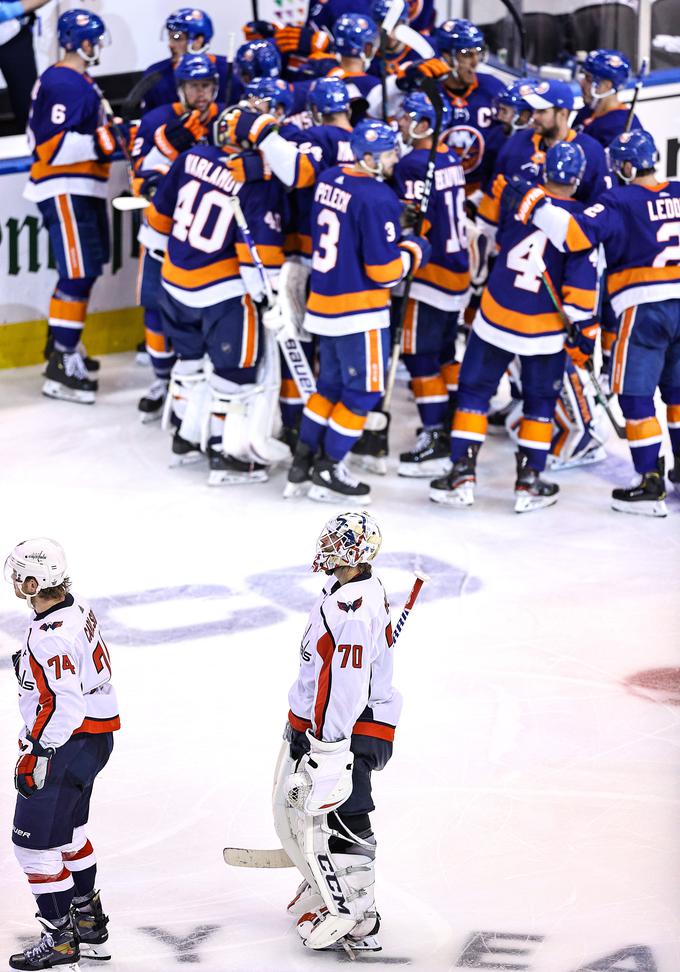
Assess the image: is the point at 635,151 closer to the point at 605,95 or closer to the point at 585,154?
the point at 585,154

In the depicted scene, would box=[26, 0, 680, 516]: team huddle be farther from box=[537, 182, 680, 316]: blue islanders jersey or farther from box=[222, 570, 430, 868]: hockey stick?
box=[222, 570, 430, 868]: hockey stick

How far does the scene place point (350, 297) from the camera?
6.37 meters

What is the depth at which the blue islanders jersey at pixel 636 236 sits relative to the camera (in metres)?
6.16

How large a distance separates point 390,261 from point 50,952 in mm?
3415

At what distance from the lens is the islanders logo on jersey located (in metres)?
7.05

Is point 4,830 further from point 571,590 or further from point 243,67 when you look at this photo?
point 243,67

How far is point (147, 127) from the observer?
7348 millimetres

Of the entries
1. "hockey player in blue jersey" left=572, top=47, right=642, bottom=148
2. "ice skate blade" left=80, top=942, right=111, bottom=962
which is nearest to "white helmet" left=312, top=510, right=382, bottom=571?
"ice skate blade" left=80, top=942, right=111, bottom=962

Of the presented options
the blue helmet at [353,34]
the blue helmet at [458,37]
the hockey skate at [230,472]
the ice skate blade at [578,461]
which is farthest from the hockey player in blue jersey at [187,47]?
the ice skate blade at [578,461]

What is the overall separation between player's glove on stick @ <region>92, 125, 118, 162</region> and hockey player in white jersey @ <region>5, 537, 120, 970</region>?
4.49 metres

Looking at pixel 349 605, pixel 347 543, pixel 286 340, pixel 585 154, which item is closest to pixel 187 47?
pixel 286 340

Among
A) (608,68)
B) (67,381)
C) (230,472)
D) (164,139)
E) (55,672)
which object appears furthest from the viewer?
(67,381)

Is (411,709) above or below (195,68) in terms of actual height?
Answer: below

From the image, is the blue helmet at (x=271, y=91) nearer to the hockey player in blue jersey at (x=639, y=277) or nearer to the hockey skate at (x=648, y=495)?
the hockey player in blue jersey at (x=639, y=277)
